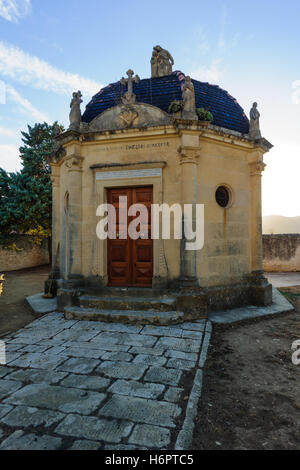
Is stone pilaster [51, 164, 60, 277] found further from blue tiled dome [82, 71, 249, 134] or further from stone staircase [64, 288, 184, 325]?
stone staircase [64, 288, 184, 325]

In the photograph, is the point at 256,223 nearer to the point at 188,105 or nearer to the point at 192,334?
the point at 188,105

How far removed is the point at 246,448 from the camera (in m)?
2.42

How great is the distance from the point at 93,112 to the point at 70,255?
187 inches

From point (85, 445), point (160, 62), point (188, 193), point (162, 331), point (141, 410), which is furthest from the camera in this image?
point (160, 62)

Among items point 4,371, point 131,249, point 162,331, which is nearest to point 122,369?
point 162,331

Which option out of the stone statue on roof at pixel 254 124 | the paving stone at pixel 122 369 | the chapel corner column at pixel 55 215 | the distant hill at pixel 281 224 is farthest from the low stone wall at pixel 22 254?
the distant hill at pixel 281 224

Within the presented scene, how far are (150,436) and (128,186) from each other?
542 cm

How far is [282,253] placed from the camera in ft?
50.7

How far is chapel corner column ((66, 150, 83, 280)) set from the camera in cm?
681

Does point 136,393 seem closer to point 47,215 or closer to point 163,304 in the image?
point 163,304

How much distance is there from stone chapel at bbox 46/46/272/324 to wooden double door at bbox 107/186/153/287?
0.03m

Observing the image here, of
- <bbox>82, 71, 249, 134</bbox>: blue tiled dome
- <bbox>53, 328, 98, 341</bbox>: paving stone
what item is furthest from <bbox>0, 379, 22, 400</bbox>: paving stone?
<bbox>82, 71, 249, 134</bbox>: blue tiled dome

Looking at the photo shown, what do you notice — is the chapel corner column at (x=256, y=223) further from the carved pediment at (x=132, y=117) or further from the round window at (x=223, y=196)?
the carved pediment at (x=132, y=117)

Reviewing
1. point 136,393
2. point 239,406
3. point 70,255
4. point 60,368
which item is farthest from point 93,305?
point 239,406
